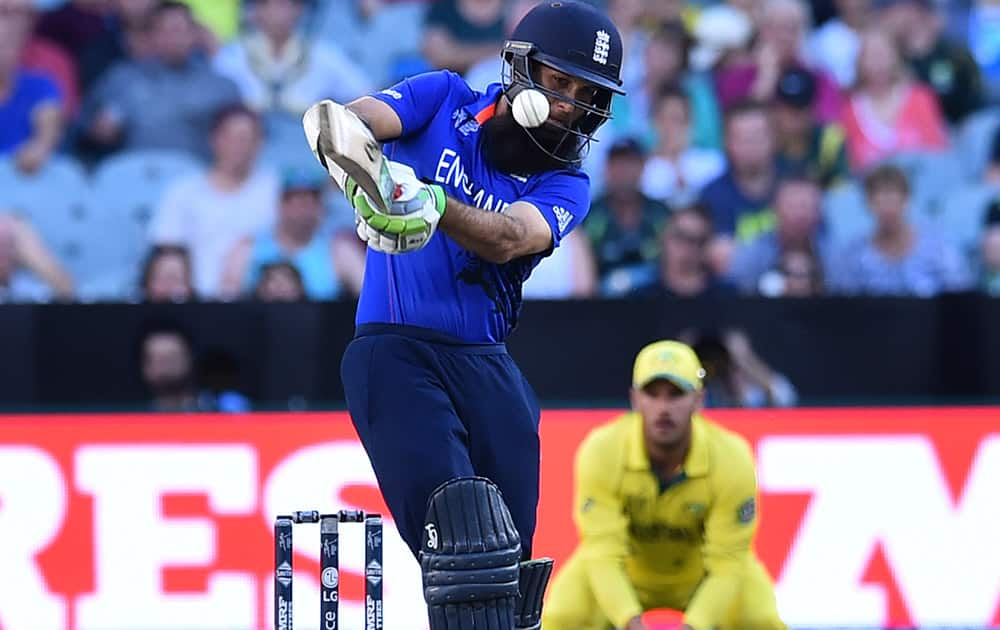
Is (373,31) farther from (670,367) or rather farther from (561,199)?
(561,199)

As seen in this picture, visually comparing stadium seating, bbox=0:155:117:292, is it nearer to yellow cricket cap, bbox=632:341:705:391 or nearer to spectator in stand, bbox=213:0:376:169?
spectator in stand, bbox=213:0:376:169

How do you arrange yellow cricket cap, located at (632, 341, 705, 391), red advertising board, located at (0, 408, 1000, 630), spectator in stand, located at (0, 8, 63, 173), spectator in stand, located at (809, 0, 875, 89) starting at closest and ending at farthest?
yellow cricket cap, located at (632, 341, 705, 391) < red advertising board, located at (0, 408, 1000, 630) < spectator in stand, located at (0, 8, 63, 173) < spectator in stand, located at (809, 0, 875, 89)

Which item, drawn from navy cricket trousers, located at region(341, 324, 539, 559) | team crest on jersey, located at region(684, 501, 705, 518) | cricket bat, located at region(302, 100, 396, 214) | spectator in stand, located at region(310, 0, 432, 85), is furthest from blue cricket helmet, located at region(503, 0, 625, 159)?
spectator in stand, located at region(310, 0, 432, 85)

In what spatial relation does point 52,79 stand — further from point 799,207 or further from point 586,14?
point 586,14

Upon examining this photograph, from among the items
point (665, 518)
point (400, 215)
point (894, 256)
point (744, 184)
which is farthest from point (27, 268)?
point (400, 215)

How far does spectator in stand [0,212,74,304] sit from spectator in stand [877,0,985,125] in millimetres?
5160

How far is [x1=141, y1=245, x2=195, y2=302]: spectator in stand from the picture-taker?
8.34 meters

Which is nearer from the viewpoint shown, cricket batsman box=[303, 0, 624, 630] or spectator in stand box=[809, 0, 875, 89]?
cricket batsman box=[303, 0, 624, 630]

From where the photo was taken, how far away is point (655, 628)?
6.36 meters

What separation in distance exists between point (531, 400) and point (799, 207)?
504cm

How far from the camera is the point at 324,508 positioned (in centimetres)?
678

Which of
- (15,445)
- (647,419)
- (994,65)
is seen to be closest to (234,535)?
(15,445)

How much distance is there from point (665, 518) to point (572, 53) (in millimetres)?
2309

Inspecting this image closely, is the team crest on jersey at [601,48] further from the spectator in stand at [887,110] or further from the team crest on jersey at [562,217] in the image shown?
the spectator in stand at [887,110]
